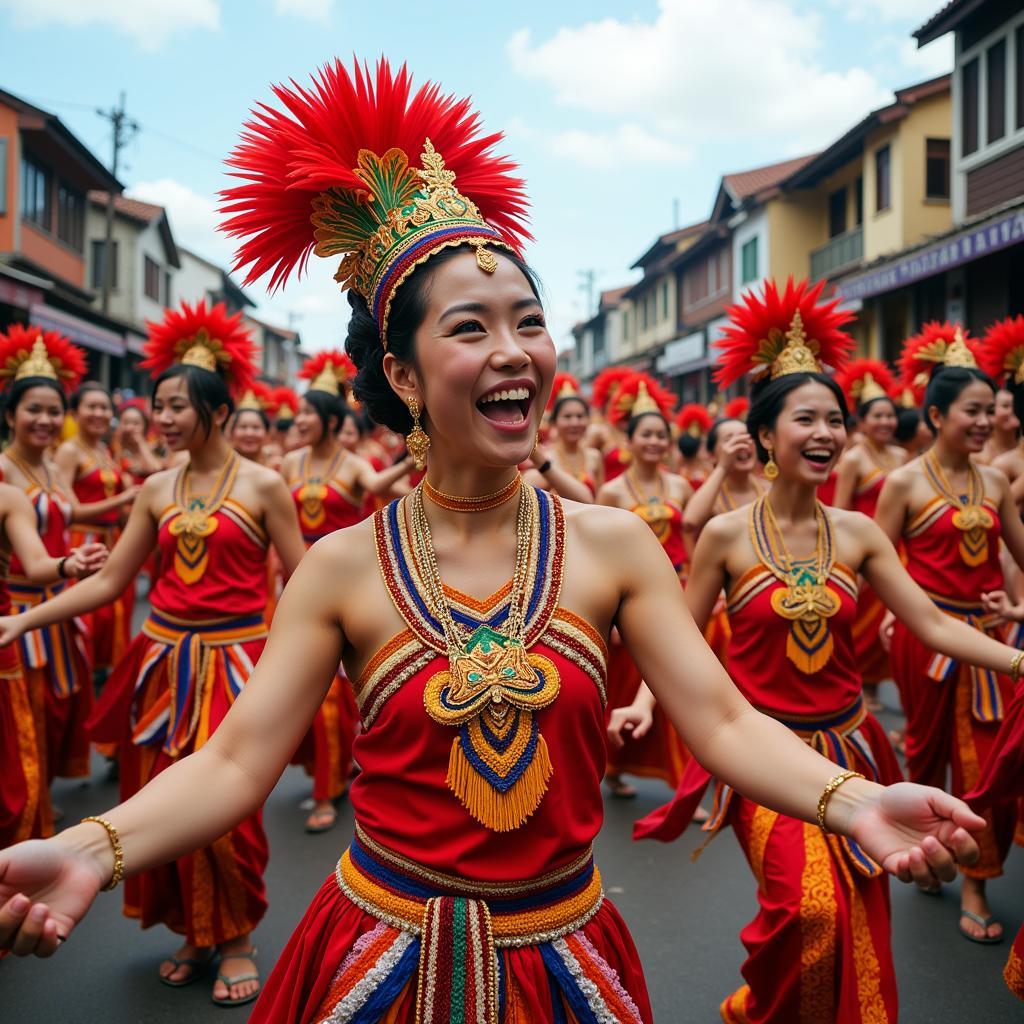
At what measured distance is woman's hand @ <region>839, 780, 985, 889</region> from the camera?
1562mm

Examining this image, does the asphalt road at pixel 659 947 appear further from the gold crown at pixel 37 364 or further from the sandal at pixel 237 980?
the gold crown at pixel 37 364

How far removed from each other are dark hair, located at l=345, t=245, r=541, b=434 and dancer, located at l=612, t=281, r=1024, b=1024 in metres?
1.06

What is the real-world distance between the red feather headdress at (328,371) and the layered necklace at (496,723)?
7053 mm

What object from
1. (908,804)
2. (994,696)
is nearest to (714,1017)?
(994,696)

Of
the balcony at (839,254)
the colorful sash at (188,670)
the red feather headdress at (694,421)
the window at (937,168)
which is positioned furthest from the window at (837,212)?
the colorful sash at (188,670)

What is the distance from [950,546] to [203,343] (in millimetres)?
3738

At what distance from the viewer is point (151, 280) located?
1571 inches

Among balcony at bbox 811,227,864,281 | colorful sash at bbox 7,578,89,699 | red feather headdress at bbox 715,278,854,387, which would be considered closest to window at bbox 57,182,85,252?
balcony at bbox 811,227,864,281

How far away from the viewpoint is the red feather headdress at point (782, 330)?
4246 millimetres

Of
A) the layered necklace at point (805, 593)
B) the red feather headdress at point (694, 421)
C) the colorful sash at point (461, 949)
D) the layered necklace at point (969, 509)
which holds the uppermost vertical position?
the red feather headdress at point (694, 421)

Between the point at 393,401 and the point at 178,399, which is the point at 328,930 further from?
the point at 178,399

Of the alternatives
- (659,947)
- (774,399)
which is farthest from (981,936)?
(774,399)

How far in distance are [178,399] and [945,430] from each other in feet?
12.1

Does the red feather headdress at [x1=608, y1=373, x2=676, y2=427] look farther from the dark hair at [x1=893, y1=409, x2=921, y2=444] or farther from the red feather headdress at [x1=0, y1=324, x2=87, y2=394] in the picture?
the red feather headdress at [x1=0, y1=324, x2=87, y2=394]
